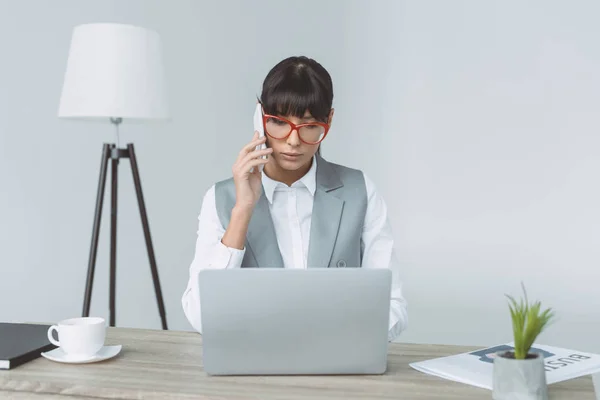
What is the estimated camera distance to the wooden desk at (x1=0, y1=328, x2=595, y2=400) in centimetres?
130

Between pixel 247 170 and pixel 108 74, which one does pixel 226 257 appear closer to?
pixel 247 170

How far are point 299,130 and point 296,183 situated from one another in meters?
0.25

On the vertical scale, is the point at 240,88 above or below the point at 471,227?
above

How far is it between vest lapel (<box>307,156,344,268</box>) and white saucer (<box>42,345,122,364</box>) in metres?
0.61

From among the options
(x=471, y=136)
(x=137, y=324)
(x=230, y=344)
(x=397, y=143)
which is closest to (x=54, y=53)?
(x=137, y=324)

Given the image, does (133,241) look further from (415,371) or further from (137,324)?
(415,371)

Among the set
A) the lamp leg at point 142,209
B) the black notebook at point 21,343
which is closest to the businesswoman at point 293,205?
the black notebook at point 21,343

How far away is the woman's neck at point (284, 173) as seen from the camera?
2035 mm

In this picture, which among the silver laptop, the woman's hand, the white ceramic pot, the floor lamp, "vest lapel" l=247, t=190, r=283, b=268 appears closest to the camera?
the white ceramic pot

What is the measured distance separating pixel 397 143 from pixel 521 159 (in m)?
0.60

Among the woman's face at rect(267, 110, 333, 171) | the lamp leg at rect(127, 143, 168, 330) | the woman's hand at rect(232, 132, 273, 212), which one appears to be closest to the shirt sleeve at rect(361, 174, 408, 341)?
the woman's face at rect(267, 110, 333, 171)

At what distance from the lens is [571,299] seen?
3.49 metres

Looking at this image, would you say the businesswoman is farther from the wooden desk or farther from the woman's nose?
the wooden desk

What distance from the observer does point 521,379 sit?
4.02 ft
